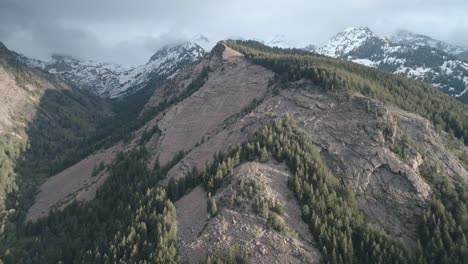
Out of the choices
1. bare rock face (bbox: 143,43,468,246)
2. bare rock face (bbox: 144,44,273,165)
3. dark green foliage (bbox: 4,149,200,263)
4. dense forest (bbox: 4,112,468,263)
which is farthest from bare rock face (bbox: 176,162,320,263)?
bare rock face (bbox: 144,44,273,165)

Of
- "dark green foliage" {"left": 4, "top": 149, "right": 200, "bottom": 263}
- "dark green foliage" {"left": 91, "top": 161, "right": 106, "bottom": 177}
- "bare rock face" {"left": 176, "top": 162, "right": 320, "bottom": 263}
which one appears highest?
"bare rock face" {"left": 176, "top": 162, "right": 320, "bottom": 263}

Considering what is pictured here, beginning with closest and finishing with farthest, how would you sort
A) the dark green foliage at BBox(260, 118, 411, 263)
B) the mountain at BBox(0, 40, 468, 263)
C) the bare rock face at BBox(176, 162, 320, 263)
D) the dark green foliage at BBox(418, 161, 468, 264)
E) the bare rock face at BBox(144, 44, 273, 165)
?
the dark green foliage at BBox(418, 161, 468, 264) → the bare rock face at BBox(176, 162, 320, 263) → the dark green foliage at BBox(260, 118, 411, 263) → the mountain at BBox(0, 40, 468, 263) → the bare rock face at BBox(144, 44, 273, 165)

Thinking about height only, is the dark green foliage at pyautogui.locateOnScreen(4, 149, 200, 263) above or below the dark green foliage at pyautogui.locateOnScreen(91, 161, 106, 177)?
above

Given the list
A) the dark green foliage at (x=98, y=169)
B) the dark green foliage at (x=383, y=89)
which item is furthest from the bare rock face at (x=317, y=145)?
the dark green foliage at (x=98, y=169)

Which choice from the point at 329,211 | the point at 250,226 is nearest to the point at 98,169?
the point at 250,226

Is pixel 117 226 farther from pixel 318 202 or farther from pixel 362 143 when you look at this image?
pixel 362 143

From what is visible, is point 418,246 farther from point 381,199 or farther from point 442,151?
point 442,151

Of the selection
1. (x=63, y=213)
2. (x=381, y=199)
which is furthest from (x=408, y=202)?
(x=63, y=213)

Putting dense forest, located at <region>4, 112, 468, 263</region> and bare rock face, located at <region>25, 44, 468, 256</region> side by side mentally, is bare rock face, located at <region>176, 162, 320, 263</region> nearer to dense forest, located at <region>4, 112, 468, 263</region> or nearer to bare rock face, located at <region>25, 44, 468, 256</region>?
bare rock face, located at <region>25, 44, 468, 256</region>
